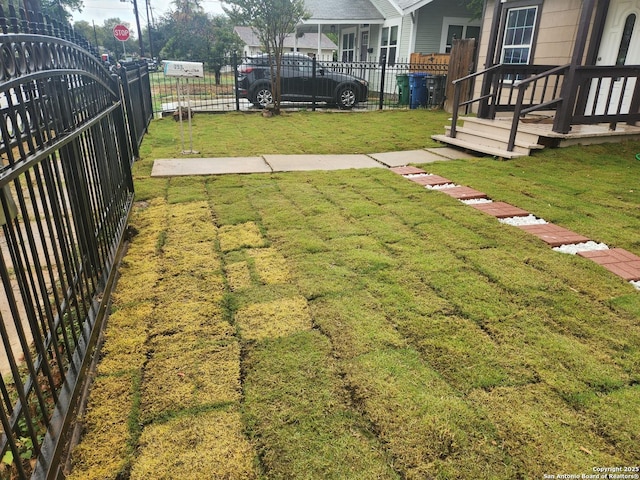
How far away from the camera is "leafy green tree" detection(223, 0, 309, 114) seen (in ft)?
34.4

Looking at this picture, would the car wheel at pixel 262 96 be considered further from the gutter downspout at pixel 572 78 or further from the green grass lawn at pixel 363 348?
the green grass lawn at pixel 363 348

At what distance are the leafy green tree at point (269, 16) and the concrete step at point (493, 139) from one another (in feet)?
17.2

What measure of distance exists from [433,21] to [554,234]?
48.0ft

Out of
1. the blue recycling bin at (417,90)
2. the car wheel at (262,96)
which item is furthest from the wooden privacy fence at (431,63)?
the car wheel at (262,96)

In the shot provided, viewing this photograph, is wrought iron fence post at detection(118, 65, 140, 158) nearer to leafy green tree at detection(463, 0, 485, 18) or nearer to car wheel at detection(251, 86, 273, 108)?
car wheel at detection(251, 86, 273, 108)

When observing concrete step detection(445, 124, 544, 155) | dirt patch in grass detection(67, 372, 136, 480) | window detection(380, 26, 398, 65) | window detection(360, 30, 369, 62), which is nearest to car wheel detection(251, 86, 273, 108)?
concrete step detection(445, 124, 544, 155)

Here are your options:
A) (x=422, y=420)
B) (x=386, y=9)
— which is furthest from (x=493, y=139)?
(x=386, y=9)

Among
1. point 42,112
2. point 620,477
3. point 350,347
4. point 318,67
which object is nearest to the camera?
point 620,477

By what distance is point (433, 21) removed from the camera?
15922 millimetres

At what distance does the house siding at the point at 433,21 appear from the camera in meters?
15.7

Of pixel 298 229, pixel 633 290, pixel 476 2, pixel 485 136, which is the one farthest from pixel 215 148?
pixel 476 2

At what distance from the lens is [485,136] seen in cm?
733

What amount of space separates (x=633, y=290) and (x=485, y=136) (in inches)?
194

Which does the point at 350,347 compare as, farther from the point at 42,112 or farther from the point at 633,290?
the point at 633,290
